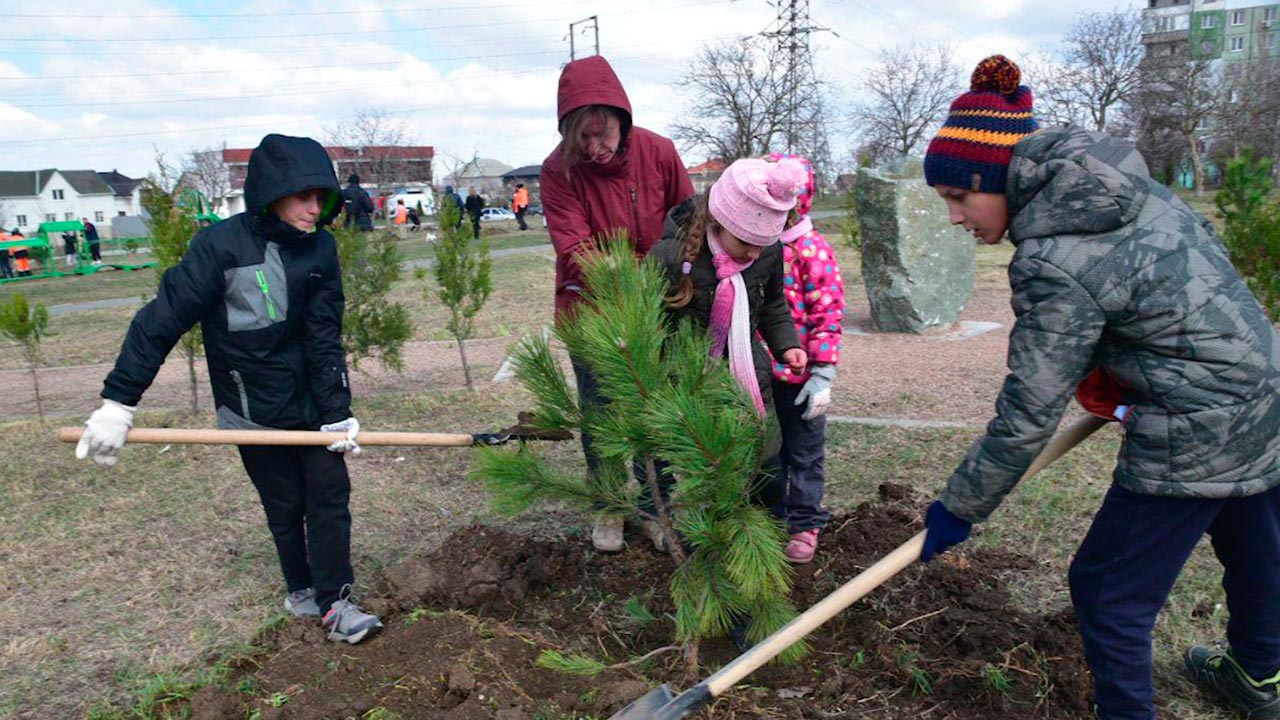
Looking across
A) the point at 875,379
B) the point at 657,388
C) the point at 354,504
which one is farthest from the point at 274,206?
the point at 875,379

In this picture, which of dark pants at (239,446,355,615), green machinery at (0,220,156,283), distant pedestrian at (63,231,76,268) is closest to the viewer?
dark pants at (239,446,355,615)

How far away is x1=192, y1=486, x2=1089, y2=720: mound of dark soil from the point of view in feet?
8.13

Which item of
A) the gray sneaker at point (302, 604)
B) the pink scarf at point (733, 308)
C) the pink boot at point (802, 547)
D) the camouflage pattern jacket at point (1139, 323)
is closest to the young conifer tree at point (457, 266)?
the gray sneaker at point (302, 604)


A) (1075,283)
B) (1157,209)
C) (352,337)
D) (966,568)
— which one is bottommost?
(966,568)

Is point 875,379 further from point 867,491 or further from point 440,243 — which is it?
point 440,243

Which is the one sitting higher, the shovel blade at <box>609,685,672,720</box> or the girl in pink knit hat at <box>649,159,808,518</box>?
the girl in pink knit hat at <box>649,159,808,518</box>

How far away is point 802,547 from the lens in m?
3.29

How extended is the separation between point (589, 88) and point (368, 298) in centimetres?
351

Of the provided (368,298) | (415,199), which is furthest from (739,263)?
(415,199)

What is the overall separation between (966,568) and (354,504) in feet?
8.75

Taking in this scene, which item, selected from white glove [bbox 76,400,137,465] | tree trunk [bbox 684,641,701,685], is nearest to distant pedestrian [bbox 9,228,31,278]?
white glove [bbox 76,400,137,465]

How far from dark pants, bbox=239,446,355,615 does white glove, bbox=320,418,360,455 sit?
7 cm

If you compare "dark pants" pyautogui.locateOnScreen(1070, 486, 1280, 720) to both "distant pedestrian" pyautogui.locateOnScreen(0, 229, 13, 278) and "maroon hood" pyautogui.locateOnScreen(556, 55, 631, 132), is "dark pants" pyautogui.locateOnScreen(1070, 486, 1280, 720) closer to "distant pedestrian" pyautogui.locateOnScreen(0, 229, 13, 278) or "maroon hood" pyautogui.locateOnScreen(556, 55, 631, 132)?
"maroon hood" pyautogui.locateOnScreen(556, 55, 631, 132)

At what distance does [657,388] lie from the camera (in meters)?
2.33
